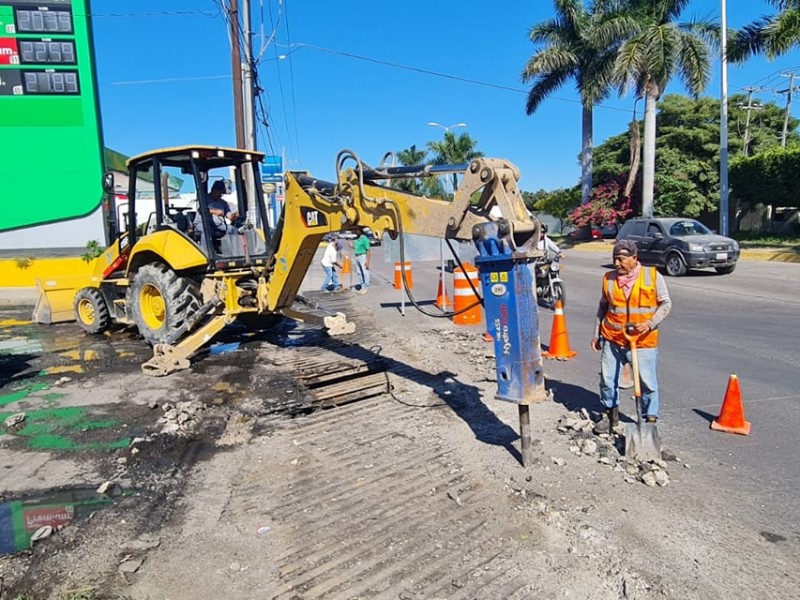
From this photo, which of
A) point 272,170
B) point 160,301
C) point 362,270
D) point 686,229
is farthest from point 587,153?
point 160,301

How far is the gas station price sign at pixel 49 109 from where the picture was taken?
17.7m

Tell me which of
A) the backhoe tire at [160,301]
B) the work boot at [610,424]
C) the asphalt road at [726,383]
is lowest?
the asphalt road at [726,383]

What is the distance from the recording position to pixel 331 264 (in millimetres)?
15516

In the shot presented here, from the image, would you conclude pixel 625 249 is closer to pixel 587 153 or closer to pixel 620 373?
pixel 620 373

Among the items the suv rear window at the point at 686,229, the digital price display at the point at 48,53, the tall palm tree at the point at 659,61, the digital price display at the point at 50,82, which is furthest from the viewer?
the tall palm tree at the point at 659,61

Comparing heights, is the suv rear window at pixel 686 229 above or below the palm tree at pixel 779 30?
below

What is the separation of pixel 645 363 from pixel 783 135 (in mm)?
42703

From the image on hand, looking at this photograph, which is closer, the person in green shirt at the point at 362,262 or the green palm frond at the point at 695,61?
the person in green shirt at the point at 362,262

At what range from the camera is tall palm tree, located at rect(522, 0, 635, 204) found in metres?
30.7

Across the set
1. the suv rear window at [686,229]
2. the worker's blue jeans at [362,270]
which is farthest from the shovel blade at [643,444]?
the suv rear window at [686,229]

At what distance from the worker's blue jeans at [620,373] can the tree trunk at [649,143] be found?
26462 mm

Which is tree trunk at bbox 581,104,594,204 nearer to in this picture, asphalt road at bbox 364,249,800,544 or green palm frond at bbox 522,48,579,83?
green palm frond at bbox 522,48,579,83

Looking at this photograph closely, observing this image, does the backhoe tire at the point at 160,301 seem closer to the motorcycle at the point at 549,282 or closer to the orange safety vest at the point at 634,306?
→ the orange safety vest at the point at 634,306

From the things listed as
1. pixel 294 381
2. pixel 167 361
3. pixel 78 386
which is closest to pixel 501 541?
pixel 294 381
